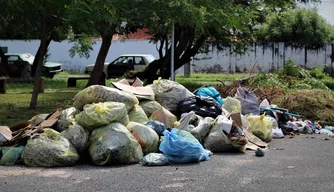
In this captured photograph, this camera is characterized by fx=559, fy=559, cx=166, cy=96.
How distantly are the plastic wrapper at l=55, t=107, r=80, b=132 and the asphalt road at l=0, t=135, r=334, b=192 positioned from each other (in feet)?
2.92

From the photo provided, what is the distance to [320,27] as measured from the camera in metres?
36.5

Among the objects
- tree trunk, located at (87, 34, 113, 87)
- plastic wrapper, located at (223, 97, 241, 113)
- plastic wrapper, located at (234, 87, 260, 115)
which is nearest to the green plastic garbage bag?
plastic wrapper, located at (223, 97, 241, 113)

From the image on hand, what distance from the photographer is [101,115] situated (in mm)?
8273

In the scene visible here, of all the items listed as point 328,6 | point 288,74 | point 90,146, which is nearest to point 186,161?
point 90,146

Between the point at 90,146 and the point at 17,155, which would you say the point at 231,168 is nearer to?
the point at 90,146

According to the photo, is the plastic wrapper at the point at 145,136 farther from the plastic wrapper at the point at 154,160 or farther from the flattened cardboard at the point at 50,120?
the flattened cardboard at the point at 50,120

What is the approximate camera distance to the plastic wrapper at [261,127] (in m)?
10.2

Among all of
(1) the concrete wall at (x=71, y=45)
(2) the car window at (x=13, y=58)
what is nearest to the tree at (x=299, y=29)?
(1) the concrete wall at (x=71, y=45)

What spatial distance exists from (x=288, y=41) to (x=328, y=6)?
12.6 meters

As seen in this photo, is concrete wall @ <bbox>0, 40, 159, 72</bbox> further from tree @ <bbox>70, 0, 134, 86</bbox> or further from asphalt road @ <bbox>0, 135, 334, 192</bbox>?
asphalt road @ <bbox>0, 135, 334, 192</bbox>

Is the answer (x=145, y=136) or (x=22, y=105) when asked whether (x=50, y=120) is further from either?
(x=22, y=105)

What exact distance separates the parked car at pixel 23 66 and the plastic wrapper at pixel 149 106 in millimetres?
16707

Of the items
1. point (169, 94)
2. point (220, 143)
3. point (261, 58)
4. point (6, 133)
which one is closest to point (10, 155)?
point (6, 133)

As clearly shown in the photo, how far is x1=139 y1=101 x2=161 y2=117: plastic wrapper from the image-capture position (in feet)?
32.7
